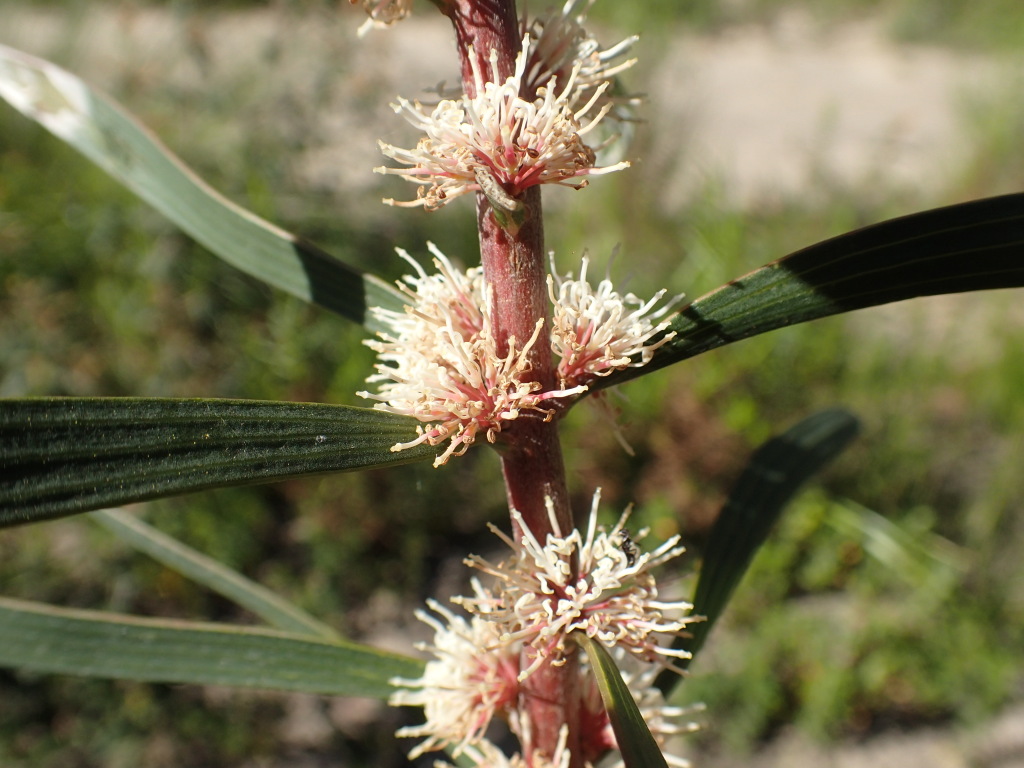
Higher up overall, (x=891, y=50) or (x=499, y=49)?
(x=891, y=50)

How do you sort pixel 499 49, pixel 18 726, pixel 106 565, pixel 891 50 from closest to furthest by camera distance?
1. pixel 499 49
2. pixel 18 726
3. pixel 106 565
4. pixel 891 50

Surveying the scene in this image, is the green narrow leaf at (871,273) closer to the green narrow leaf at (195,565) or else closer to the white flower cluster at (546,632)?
the white flower cluster at (546,632)

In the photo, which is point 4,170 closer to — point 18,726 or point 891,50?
point 18,726

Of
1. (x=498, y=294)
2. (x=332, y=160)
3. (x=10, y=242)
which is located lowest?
(x=498, y=294)

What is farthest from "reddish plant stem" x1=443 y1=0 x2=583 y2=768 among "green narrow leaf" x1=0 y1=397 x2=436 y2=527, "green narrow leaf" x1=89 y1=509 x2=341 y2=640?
"green narrow leaf" x1=89 y1=509 x2=341 y2=640

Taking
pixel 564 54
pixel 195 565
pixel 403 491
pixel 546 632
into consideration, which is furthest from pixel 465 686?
pixel 403 491

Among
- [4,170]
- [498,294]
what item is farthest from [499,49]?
[4,170]

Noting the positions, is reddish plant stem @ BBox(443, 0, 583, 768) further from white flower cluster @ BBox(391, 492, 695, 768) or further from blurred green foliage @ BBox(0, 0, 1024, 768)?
blurred green foliage @ BBox(0, 0, 1024, 768)

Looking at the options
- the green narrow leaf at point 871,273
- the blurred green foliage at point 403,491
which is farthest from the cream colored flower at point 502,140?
the blurred green foliage at point 403,491
